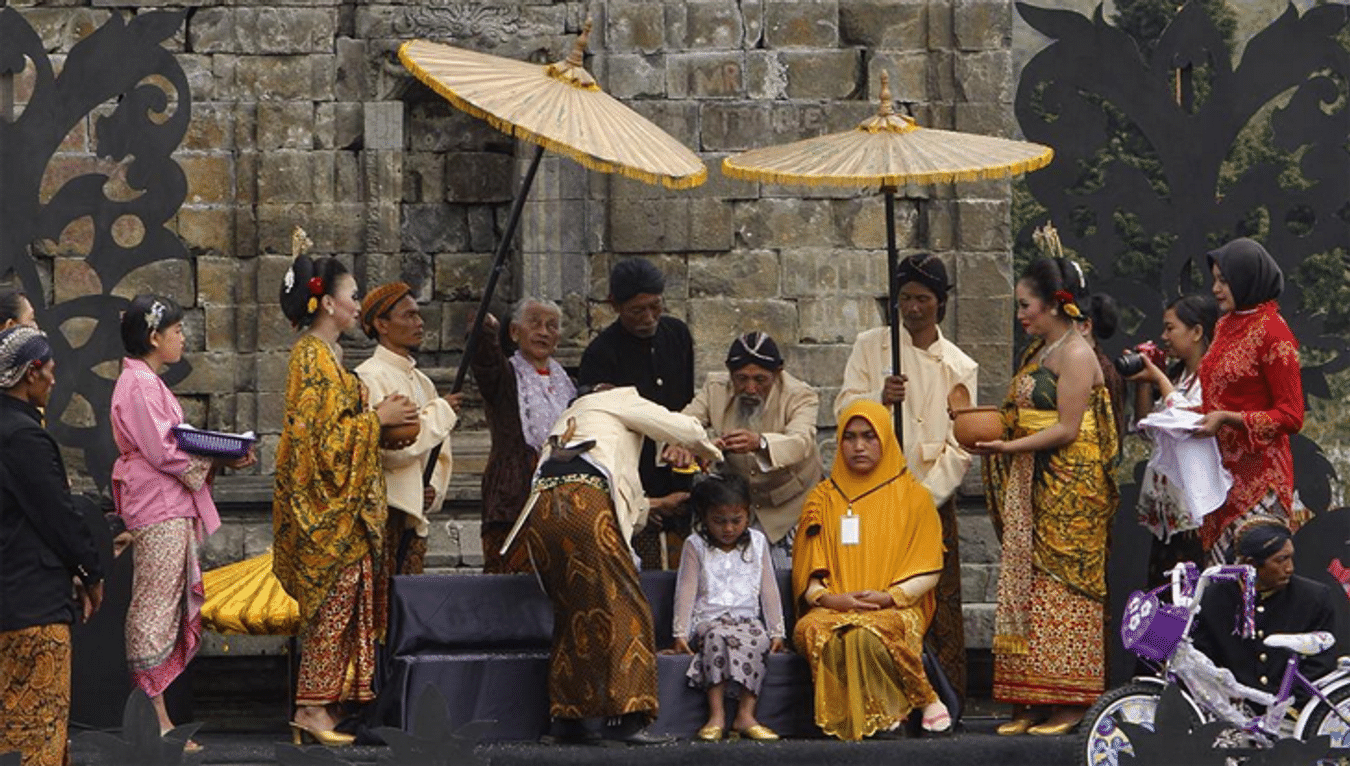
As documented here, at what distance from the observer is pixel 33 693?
779 cm

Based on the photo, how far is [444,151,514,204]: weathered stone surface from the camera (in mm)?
11742

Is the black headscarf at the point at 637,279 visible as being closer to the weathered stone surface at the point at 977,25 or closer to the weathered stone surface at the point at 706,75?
the weathered stone surface at the point at 706,75

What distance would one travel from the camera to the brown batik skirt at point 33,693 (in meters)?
7.76

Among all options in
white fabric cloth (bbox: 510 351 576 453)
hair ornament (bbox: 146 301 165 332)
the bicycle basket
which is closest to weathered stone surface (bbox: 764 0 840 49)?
white fabric cloth (bbox: 510 351 576 453)

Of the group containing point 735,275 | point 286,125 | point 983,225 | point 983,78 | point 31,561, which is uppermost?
point 983,78

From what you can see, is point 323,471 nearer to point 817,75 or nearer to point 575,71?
point 575,71

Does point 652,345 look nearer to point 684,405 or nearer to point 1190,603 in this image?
point 684,405

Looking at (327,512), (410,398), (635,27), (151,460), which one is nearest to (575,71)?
(410,398)

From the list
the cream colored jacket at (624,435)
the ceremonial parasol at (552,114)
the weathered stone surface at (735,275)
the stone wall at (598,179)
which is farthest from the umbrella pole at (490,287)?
the weathered stone surface at (735,275)

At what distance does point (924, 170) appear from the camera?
8.96 meters

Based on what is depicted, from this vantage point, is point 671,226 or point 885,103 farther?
point 671,226

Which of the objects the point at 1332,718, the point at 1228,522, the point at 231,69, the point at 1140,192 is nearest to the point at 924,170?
the point at 1140,192

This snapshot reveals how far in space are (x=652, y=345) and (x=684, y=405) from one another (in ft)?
0.90

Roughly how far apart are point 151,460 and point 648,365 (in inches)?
75.8
